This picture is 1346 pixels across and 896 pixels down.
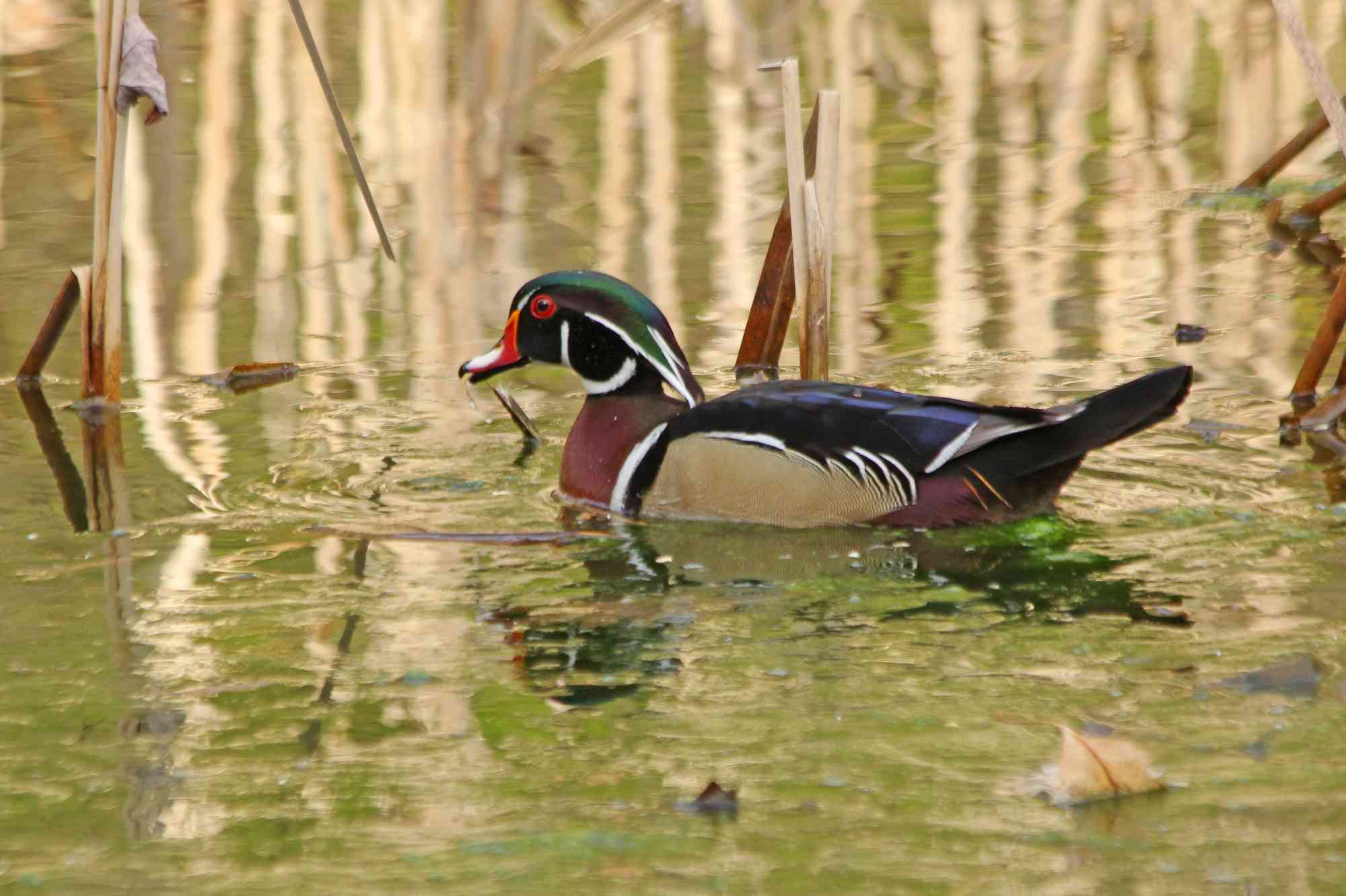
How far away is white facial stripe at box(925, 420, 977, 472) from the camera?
5906 millimetres

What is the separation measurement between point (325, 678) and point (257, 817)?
32.4 inches

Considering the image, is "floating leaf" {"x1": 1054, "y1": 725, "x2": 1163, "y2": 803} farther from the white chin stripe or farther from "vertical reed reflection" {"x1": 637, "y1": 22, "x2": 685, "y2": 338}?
"vertical reed reflection" {"x1": 637, "y1": 22, "x2": 685, "y2": 338}

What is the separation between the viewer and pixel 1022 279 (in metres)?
8.82

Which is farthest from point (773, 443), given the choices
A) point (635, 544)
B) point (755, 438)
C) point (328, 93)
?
point (328, 93)

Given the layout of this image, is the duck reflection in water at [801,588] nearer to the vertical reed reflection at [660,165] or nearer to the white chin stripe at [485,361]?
the white chin stripe at [485,361]

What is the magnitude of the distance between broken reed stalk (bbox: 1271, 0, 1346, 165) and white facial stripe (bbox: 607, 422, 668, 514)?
2.39m

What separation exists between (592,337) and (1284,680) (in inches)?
118

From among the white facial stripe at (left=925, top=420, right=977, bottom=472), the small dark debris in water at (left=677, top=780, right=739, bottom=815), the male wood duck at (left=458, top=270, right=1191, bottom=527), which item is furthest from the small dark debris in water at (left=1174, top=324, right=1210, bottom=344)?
the small dark debris in water at (left=677, top=780, right=739, bottom=815)

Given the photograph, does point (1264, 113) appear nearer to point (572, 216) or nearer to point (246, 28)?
point (572, 216)

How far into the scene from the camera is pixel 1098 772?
3807 millimetres

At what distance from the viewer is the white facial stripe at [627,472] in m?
6.36

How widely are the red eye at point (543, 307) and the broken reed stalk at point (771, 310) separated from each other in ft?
3.46

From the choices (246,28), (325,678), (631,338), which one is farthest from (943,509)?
(246,28)

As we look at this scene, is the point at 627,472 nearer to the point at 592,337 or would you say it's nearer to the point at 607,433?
the point at 607,433
